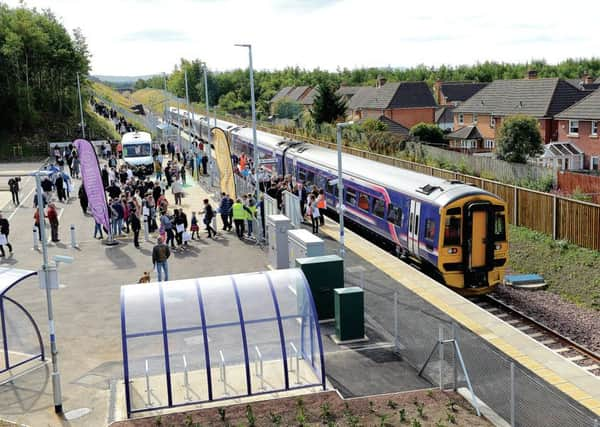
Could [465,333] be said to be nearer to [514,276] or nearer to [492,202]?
[492,202]

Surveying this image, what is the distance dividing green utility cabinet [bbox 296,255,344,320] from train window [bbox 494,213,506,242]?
5.16 m

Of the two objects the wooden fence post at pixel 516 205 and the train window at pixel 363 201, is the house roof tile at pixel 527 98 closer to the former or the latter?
the wooden fence post at pixel 516 205

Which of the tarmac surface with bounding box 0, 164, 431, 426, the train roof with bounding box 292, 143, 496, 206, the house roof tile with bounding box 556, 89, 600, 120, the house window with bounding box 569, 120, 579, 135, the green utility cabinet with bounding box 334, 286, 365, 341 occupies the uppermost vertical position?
the house roof tile with bounding box 556, 89, 600, 120

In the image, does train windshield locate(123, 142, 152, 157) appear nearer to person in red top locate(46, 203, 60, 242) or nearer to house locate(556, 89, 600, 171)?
person in red top locate(46, 203, 60, 242)

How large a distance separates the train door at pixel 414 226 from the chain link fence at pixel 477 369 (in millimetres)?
3339

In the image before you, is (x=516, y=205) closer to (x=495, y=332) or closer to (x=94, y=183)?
(x=495, y=332)

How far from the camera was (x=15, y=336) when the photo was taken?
1409 centimetres

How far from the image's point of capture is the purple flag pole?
2305 centimetres

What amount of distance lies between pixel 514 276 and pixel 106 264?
12.6 metres

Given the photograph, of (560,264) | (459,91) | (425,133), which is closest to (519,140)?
(425,133)

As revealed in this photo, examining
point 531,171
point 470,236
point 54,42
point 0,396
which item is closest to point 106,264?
point 0,396

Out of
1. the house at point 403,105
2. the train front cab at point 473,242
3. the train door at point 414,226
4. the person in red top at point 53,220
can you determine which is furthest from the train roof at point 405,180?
the house at point 403,105

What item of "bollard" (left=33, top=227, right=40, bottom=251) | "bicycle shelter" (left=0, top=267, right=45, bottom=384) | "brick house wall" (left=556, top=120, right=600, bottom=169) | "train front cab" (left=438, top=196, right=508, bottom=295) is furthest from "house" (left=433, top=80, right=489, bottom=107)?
"bicycle shelter" (left=0, top=267, right=45, bottom=384)

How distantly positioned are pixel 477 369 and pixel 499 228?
7624 mm
